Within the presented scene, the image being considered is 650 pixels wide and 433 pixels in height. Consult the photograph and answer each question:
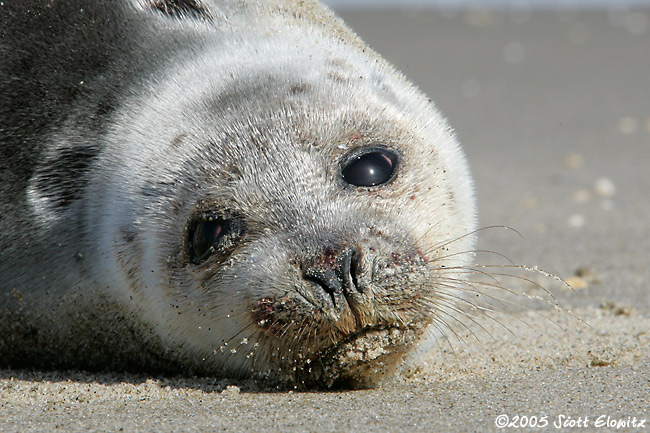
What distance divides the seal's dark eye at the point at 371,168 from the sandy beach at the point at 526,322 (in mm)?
687

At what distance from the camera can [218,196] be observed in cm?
289

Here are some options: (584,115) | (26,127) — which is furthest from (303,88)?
(584,115)

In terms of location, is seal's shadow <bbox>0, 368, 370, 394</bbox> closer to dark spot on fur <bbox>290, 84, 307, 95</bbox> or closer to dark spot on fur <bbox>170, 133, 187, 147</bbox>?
dark spot on fur <bbox>170, 133, 187, 147</bbox>

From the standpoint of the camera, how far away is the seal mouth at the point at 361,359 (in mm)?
2715

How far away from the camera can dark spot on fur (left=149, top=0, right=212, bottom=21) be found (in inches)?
142

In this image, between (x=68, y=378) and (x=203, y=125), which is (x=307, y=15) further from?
(x=68, y=378)

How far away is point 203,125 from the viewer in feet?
10.1

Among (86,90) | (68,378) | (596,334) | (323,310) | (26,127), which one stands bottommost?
(68,378)

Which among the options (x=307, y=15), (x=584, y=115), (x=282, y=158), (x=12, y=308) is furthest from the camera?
(x=584, y=115)

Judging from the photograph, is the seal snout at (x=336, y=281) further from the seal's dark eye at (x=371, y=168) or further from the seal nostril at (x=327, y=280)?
the seal's dark eye at (x=371, y=168)

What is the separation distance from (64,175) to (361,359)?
4.51 ft

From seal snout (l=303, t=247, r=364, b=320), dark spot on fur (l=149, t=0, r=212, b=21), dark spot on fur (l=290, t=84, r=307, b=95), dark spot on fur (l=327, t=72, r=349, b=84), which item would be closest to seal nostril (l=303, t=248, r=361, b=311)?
seal snout (l=303, t=247, r=364, b=320)

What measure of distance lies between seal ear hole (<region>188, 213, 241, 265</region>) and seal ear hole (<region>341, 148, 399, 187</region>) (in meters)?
0.41

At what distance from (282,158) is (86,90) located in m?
0.97
